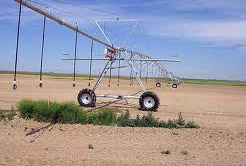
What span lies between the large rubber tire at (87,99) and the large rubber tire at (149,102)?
2.48 meters

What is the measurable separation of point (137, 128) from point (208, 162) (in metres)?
4.86

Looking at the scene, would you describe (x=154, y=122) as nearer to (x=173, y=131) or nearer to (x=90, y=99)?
(x=173, y=131)

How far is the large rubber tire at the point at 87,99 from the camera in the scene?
23.2 metres

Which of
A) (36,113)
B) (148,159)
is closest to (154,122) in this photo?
(36,113)

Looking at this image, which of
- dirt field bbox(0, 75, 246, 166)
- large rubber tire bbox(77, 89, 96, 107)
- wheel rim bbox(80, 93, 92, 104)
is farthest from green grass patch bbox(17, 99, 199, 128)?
wheel rim bbox(80, 93, 92, 104)

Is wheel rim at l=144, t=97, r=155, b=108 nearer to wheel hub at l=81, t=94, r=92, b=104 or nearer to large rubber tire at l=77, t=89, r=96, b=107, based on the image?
large rubber tire at l=77, t=89, r=96, b=107

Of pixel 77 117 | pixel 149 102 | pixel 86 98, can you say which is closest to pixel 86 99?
pixel 86 98

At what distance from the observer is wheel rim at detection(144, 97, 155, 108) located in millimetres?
22422

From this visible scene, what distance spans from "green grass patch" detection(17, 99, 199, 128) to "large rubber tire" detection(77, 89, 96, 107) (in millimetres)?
6368

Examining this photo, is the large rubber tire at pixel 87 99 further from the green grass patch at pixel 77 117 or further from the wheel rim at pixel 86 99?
the green grass patch at pixel 77 117

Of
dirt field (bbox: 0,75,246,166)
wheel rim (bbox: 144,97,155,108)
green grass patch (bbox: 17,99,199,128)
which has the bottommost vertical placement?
dirt field (bbox: 0,75,246,166)

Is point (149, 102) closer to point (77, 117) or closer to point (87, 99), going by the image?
point (87, 99)

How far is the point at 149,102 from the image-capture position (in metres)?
22.5

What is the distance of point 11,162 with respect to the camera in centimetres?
994
